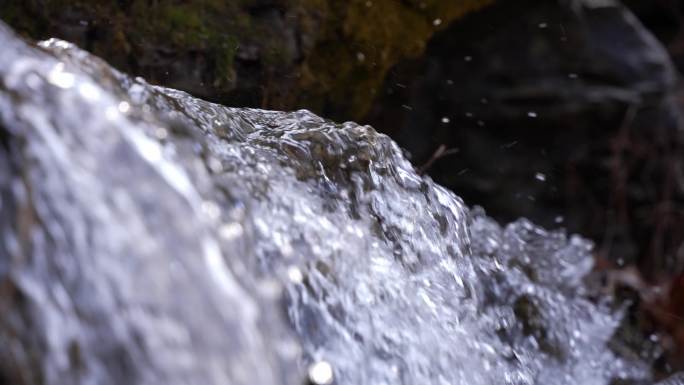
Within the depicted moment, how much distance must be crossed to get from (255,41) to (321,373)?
126 centimetres

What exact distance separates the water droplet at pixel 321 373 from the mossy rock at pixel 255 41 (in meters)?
1.05

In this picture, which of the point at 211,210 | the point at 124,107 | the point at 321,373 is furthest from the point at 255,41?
the point at 211,210

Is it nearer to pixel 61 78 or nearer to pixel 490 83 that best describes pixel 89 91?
pixel 61 78

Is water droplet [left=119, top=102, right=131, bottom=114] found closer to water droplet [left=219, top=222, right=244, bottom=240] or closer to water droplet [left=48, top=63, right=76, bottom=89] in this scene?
water droplet [left=48, top=63, right=76, bottom=89]

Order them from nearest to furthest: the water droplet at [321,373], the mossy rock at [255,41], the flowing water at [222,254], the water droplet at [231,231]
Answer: the flowing water at [222,254] → the water droplet at [231,231] → the water droplet at [321,373] → the mossy rock at [255,41]

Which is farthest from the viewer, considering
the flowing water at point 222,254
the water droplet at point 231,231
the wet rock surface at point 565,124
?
the wet rock surface at point 565,124

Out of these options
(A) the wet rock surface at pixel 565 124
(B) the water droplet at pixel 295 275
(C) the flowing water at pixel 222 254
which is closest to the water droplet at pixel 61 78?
(C) the flowing water at pixel 222 254

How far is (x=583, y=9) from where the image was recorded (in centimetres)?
335

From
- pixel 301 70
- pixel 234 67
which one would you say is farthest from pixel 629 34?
pixel 234 67

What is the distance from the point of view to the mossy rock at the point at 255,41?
2.15 metres

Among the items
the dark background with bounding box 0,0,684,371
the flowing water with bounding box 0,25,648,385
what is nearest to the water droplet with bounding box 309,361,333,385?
the flowing water with bounding box 0,25,648,385

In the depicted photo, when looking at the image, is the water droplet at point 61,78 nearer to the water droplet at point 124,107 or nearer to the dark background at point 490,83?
the water droplet at point 124,107

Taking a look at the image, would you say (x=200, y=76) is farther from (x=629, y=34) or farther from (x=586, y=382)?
(x=629, y=34)

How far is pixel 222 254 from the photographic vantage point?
880 millimetres
